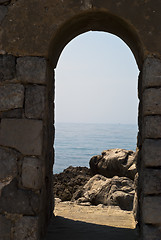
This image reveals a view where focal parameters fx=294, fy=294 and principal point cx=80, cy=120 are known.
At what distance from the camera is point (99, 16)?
373 cm

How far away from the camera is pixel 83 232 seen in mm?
4117

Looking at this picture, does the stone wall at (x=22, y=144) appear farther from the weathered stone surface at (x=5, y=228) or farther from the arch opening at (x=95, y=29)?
the arch opening at (x=95, y=29)

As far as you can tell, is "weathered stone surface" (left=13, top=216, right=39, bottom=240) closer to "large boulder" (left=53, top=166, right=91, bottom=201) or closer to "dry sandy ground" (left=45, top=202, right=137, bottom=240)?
"dry sandy ground" (left=45, top=202, right=137, bottom=240)

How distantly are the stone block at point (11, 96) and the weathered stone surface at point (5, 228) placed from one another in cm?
129

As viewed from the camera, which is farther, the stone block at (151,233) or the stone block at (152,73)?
the stone block at (152,73)

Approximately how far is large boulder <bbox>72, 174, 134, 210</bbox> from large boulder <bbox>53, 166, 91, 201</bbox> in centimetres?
30

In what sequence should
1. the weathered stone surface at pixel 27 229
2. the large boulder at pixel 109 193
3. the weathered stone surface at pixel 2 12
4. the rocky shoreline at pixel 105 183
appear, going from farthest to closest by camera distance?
the rocky shoreline at pixel 105 183
the large boulder at pixel 109 193
the weathered stone surface at pixel 2 12
the weathered stone surface at pixel 27 229

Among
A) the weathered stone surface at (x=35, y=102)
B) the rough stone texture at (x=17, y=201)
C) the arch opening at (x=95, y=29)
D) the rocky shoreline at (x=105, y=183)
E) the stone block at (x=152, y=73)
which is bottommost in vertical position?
the rocky shoreline at (x=105, y=183)

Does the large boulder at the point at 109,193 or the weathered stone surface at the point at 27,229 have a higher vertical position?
the weathered stone surface at the point at 27,229

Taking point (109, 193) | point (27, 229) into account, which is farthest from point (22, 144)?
point (109, 193)

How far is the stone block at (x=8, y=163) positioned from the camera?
342 cm

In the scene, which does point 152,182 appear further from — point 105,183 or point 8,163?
point 105,183

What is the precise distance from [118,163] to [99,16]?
4.23 metres

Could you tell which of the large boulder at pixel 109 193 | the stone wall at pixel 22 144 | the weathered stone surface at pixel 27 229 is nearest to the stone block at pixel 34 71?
the stone wall at pixel 22 144
